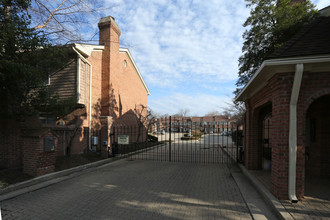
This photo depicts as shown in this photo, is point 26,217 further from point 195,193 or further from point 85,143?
point 85,143

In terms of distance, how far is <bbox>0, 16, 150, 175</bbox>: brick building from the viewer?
24.0ft

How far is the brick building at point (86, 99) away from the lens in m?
7.31

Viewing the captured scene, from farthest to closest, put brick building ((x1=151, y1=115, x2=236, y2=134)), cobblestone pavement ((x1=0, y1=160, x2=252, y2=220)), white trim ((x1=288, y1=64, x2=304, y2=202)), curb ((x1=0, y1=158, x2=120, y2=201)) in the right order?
brick building ((x1=151, y1=115, x2=236, y2=134)) → curb ((x1=0, y1=158, x2=120, y2=201)) → white trim ((x1=288, y1=64, x2=304, y2=202)) → cobblestone pavement ((x1=0, y1=160, x2=252, y2=220))

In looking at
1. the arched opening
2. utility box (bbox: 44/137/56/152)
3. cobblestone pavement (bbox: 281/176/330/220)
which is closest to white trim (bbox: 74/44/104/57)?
utility box (bbox: 44/137/56/152)

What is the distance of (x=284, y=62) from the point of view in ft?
11.9

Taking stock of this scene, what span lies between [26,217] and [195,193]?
390 cm

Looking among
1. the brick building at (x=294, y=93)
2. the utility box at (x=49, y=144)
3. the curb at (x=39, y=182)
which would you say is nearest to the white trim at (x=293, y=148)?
the brick building at (x=294, y=93)

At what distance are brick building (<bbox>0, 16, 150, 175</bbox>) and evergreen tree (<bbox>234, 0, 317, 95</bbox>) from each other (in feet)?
31.8

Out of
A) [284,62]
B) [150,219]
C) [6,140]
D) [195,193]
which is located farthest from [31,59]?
[284,62]

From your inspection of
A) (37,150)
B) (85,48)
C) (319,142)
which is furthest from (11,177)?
(319,142)

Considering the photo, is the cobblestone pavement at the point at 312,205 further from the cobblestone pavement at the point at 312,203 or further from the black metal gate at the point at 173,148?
the black metal gate at the point at 173,148

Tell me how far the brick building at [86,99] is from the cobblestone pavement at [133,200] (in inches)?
127

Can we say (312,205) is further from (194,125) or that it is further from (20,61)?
(194,125)

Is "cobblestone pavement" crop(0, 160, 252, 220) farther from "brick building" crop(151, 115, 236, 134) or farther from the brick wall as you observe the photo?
"brick building" crop(151, 115, 236, 134)
